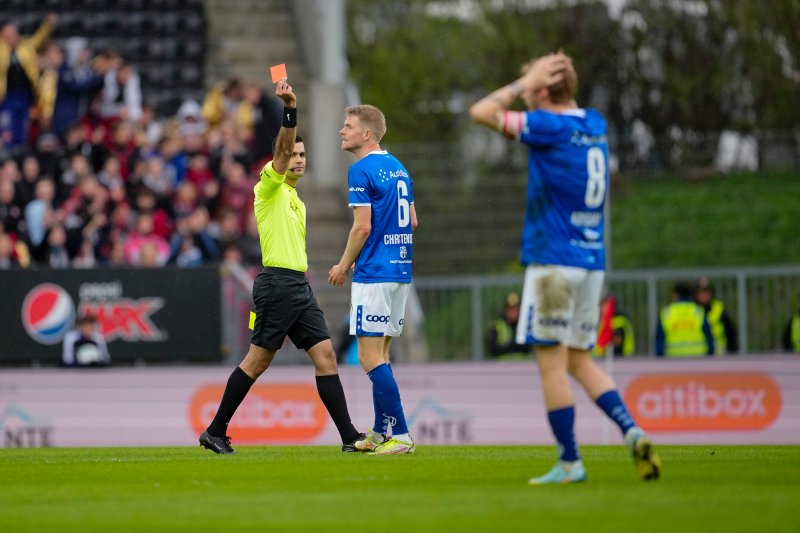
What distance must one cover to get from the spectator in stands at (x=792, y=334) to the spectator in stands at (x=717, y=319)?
0.61 m

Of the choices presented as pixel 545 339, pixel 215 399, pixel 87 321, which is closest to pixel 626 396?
pixel 215 399

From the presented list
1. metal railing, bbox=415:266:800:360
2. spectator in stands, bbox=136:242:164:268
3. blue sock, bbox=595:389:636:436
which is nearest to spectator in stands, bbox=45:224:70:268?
spectator in stands, bbox=136:242:164:268

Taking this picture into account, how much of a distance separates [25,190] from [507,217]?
6.75 meters

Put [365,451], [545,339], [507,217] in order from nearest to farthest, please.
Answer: [545,339] < [365,451] < [507,217]

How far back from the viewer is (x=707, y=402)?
1853cm

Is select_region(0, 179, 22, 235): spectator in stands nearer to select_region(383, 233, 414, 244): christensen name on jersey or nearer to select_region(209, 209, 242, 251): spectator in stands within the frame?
select_region(209, 209, 242, 251): spectator in stands

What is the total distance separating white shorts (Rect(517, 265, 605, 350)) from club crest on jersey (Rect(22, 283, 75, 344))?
39.1ft

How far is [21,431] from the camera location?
62.0 feet

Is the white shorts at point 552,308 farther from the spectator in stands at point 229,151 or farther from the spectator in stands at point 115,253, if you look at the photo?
the spectator in stands at point 229,151

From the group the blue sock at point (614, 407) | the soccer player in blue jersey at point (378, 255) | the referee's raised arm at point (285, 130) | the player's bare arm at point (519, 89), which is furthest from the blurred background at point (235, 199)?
the player's bare arm at point (519, 89)

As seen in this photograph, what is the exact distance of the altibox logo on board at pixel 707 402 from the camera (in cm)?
1845

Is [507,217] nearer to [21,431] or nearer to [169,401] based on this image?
[169,401]

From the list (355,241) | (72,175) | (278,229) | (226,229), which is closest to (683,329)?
(226,229)

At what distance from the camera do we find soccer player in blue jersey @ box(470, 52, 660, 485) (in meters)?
8.75
